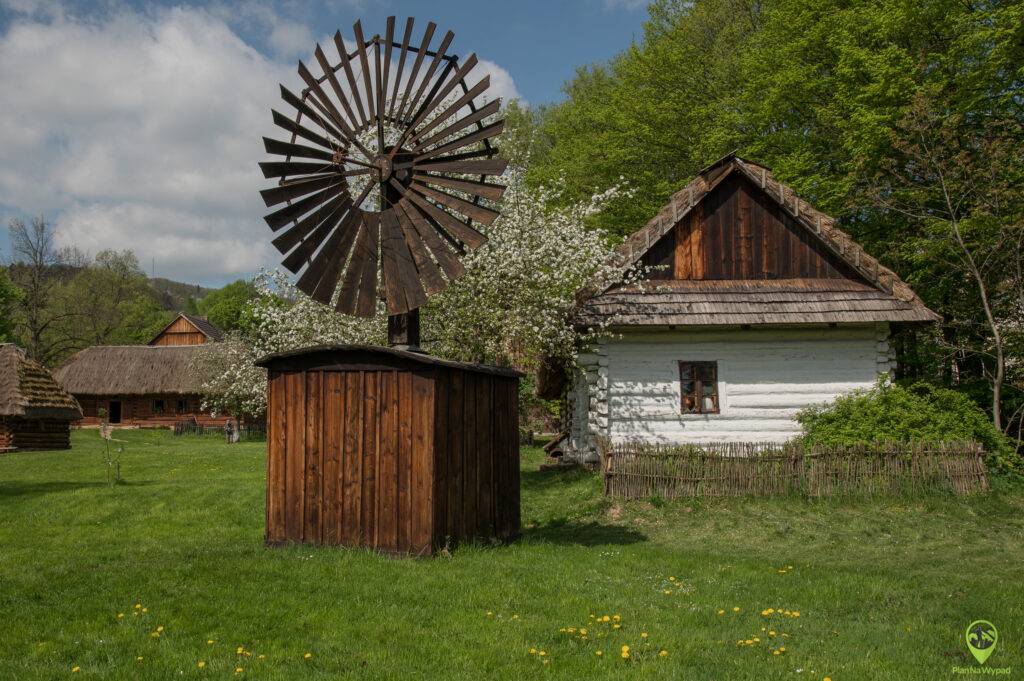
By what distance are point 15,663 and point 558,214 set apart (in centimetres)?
1385

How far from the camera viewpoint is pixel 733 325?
1608cm

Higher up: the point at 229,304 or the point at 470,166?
the point at 229,304

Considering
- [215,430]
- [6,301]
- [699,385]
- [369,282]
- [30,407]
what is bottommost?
[215,430]

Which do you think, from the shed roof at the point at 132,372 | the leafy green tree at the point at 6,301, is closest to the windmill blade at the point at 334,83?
the shed roof at the point at 132,372

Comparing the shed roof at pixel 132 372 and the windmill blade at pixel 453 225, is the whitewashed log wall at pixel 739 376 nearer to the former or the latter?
the windmill blade at pixel 453 225

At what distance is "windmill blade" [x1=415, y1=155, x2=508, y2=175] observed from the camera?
10436mm

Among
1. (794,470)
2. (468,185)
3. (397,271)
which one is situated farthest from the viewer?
(794,470)

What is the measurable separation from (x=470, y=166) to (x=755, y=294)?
337 inches

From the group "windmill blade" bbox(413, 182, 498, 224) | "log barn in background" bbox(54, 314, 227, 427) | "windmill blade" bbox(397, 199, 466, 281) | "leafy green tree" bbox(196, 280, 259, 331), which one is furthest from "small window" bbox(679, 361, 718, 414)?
"leafy green tree" bbox(196, 280, 259, 331)

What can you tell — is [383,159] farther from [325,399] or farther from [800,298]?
[800,298]

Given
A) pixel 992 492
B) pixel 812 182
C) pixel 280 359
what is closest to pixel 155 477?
pixel 280 359

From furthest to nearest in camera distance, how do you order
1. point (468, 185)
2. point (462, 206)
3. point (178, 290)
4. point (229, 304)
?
point (178, 290), point (229, 304), point (468, 185), point (462, 206)

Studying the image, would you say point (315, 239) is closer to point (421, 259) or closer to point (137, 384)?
point (421, 259)

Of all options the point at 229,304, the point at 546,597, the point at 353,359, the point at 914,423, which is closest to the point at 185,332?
the point at 229,304
